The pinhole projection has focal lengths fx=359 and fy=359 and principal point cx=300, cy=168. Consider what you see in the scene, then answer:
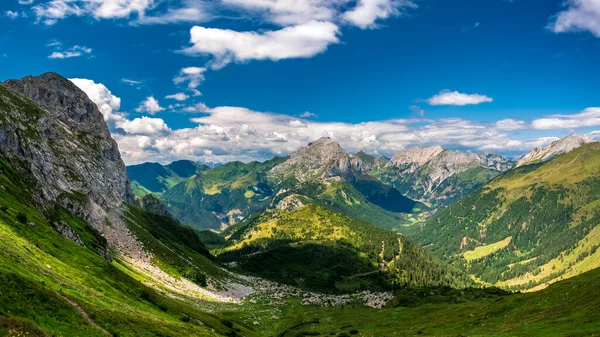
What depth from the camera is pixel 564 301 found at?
73.2 metres

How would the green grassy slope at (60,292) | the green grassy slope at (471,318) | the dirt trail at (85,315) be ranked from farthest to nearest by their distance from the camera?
the green grassy slope at (471,318)
the dirt trail at (85,315)
the green grassy slope at (60,292)

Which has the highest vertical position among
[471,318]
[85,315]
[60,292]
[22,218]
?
→ [22,218]

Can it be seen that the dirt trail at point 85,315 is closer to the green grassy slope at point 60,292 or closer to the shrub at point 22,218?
the green grassy slope at point 60,292

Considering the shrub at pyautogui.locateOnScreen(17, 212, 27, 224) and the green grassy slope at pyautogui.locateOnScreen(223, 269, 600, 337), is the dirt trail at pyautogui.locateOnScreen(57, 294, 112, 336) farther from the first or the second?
the green grassy slope at pyautogui.locateOnScreen(223, 269, 600, 337)

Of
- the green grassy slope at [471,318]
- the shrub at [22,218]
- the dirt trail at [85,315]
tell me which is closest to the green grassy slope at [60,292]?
the shrub at [22,218]

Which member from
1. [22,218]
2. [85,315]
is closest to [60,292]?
[85,315]

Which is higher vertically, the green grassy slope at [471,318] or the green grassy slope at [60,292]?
the green grassy slope at [60,292]

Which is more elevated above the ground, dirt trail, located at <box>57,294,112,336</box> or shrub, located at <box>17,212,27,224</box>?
shrub, located at <box>17,212,27,224</box>

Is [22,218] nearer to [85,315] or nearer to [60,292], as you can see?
[60,292]

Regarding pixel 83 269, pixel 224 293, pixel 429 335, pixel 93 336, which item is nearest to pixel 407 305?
pixel 429 335

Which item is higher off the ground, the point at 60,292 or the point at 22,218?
the point at 22,218

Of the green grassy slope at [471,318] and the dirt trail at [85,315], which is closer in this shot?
the dirt trail at [85,315]

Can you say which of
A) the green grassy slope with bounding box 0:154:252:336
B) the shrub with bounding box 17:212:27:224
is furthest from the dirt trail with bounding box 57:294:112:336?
the shrub with bounding box 17:212:27:224

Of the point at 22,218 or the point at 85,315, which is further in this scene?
the point at 22,218
